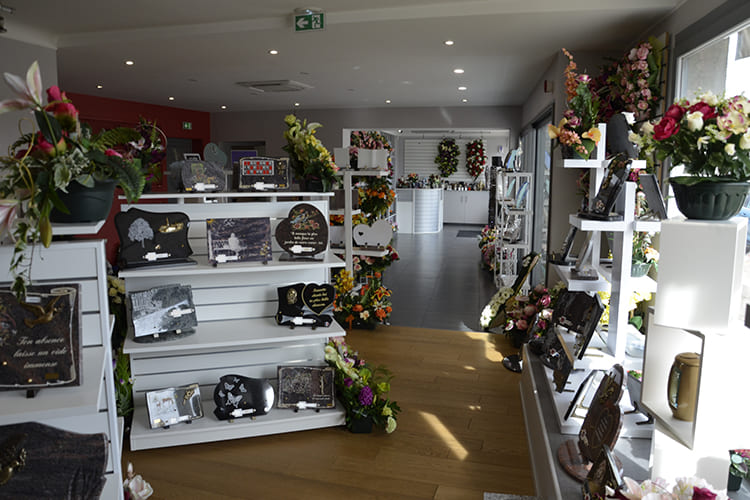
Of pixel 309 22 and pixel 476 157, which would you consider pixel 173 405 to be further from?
pixel 476 157

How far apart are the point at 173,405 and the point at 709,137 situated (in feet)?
9.74

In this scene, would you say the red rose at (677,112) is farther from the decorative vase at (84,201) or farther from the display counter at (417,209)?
the display counter at (417,209)

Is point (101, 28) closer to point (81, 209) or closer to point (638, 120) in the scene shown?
point (81, 209)

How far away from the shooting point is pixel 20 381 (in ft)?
5.02

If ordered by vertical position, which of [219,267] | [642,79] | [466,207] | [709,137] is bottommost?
[466,207]

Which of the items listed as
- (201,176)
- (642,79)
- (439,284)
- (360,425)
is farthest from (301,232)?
(439,284)

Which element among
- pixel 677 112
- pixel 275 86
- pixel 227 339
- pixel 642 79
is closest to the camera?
pixel 677 112

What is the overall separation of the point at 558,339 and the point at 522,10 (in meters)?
2.42

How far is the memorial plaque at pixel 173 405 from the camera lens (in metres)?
3.22

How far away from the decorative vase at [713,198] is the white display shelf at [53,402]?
1819mm


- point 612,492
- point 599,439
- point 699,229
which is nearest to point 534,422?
point 599,439

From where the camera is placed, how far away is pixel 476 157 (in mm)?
15477

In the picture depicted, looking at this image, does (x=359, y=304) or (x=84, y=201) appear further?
(x=359, y=304)

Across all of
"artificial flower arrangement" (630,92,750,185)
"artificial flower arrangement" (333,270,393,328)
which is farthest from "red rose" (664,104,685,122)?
"artificial flower arrangement" (333,270,393,328)
